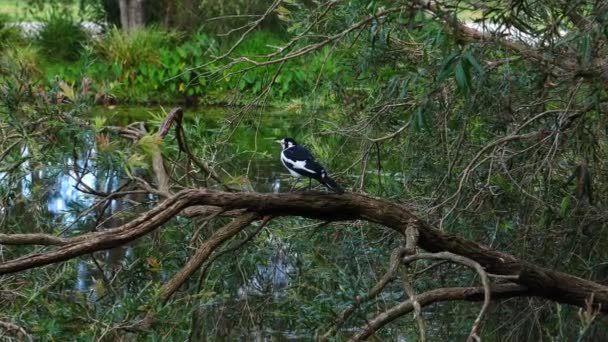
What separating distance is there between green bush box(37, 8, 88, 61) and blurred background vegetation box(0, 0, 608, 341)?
13367mm

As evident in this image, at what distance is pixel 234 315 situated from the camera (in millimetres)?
6711

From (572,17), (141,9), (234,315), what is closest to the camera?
(572,17)

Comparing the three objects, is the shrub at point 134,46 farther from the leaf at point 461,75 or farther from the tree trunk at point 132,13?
the leaf at point 461,75

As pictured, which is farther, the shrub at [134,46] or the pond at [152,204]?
the shrub at [134,46]

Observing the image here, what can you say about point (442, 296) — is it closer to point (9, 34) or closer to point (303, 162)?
point (303, 162)

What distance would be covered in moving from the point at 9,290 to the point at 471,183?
8.10 feet

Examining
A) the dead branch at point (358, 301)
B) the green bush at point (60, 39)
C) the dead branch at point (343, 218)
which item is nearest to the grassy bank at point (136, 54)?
the green bush at point (60, 39)

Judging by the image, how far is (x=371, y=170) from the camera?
290 inches

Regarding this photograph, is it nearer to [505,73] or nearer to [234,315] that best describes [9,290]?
[234,315]

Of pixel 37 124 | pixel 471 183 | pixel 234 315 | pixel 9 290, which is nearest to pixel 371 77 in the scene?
pixel 471 183

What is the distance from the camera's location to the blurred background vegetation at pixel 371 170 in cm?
485

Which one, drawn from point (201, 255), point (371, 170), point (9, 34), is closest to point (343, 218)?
point (201, 255)

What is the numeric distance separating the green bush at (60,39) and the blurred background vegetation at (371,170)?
1337 cm

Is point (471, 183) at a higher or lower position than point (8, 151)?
lower
